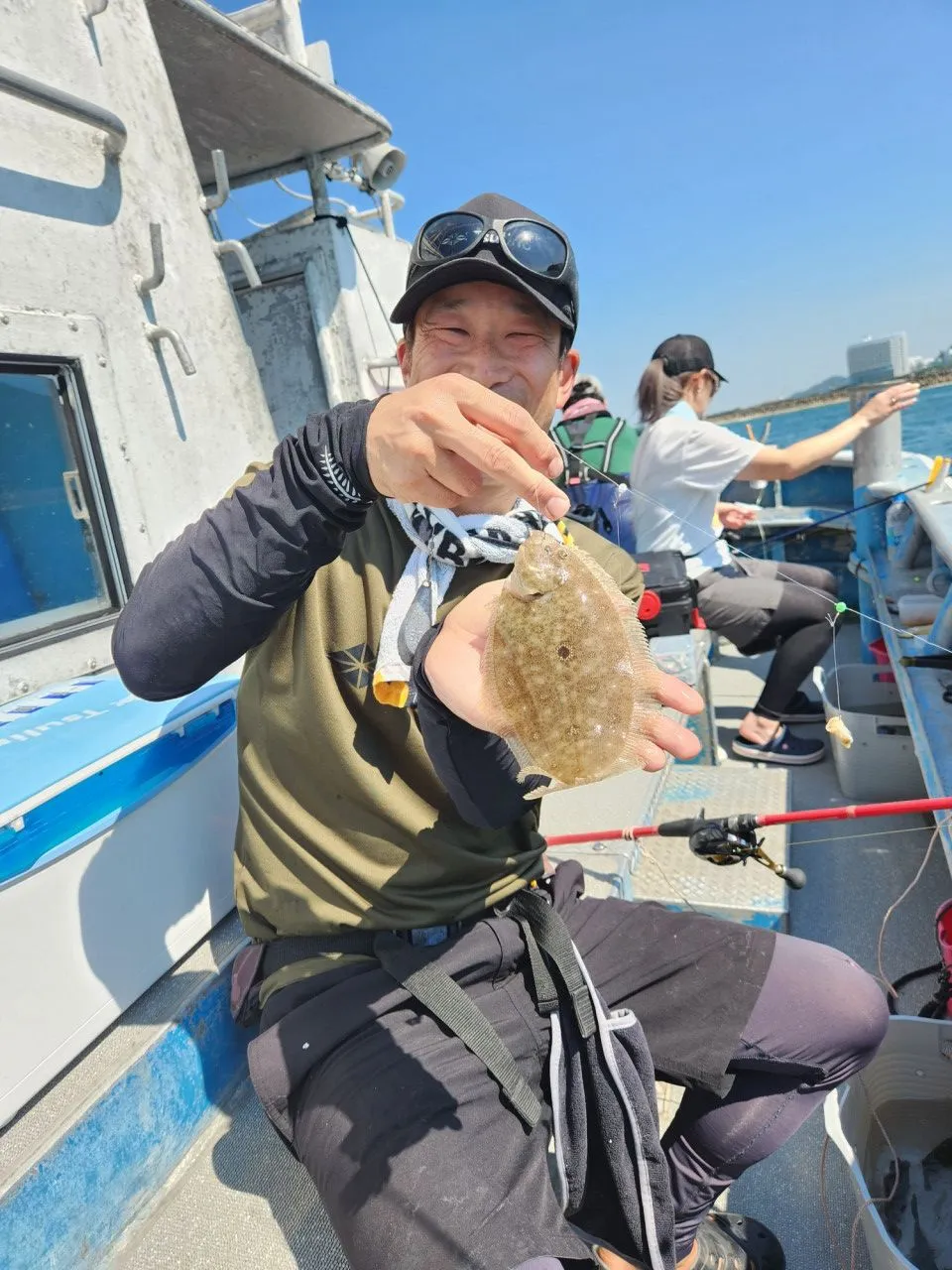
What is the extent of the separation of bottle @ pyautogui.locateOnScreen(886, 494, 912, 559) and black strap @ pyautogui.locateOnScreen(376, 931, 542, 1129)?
5.98 meters

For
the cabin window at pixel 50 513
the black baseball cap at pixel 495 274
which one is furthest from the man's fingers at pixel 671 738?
the cabin window at pixel 50 513

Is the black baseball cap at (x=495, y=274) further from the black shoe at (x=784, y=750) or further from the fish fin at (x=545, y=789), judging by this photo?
the black shoe at (x=784, y=750)

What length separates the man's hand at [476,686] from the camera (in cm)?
166

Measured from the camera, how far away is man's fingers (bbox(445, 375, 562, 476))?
1.44m

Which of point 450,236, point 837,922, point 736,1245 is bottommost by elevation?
point 837,922

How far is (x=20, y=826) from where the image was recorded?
2.02 m

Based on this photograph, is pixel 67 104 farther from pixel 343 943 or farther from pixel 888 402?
pixel 888 402

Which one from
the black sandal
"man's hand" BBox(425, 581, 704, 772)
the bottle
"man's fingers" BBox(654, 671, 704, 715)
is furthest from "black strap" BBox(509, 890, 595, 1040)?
the bottle

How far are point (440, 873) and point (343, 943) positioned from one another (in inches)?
12.3

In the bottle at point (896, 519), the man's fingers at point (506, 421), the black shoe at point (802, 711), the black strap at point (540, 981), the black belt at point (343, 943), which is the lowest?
the black shoe at point (802, 711)

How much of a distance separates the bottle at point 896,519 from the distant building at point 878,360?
1316 mm

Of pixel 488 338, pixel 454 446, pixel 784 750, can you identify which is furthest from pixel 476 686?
pixel 784 750

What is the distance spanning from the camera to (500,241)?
1.95m

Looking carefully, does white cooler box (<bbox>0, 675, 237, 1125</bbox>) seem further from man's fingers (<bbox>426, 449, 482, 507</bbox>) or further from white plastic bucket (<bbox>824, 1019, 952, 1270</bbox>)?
white plastic bucket (<bbox>824, 1019, 952, 1270</bbox>)
